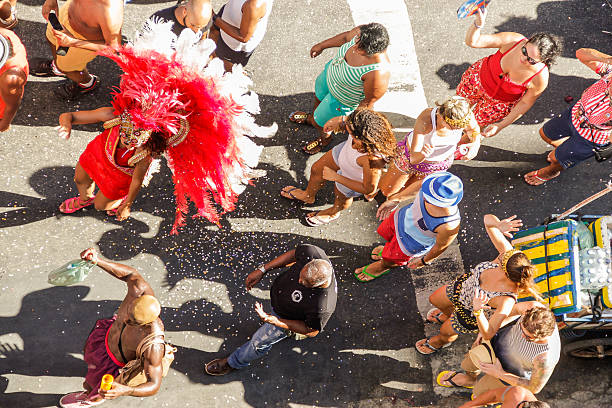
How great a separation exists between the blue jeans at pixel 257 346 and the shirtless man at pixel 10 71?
2.77m

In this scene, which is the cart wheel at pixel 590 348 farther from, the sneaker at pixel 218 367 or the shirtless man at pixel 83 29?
the shirtless man at pixel 83 29

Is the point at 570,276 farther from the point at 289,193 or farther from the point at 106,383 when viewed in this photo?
the point at 106,383

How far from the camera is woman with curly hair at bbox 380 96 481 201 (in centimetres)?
369

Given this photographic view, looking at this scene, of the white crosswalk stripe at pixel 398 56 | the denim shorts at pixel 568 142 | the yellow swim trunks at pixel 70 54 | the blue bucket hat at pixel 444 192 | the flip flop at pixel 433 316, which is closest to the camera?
the blue bucket hat at pixel 444 192

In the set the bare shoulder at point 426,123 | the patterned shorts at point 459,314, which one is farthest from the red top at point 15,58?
the patterned shorts at point 459,314

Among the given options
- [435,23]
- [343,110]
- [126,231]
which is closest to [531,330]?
[343,110]

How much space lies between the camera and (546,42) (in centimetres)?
387

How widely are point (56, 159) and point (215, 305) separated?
216 centimetres

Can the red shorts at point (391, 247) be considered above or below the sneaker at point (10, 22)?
below

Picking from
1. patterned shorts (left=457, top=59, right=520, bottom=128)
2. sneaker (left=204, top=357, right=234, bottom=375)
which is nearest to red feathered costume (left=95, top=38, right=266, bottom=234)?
sneaker (left=204, top=357, right=234, bottom=375)

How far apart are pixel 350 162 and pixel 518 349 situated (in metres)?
1.82

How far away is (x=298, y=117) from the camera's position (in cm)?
527

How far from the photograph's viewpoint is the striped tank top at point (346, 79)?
4098mm

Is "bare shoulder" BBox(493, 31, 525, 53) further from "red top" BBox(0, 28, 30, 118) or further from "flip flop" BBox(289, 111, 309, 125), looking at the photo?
"red top" BBox(0, 28, 30, 118)
